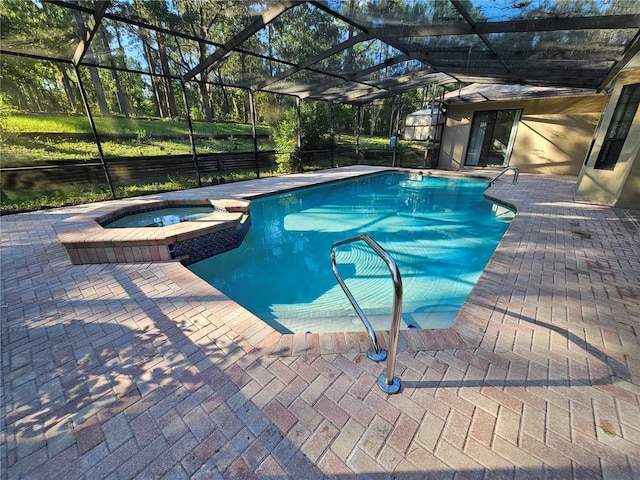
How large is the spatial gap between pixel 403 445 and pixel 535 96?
13.7m

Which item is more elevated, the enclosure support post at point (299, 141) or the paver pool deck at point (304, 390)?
the enclosure support post at point (299, 141)

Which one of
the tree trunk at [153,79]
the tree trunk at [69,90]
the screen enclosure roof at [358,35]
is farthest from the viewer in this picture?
the tree trunk at [69,90]

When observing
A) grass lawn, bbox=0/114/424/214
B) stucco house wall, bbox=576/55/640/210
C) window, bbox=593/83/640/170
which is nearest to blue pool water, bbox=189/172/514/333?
stucco house wall, bbox=576/55/640/210

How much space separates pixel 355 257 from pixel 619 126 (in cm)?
705

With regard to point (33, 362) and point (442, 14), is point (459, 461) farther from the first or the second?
point (442, 14)

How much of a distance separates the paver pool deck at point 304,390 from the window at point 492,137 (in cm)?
1151

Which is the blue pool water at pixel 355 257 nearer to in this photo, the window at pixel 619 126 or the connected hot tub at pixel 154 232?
the connected hot tub at pixel 154 232

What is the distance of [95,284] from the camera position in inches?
124

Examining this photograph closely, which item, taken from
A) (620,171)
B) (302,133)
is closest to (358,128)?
(302,133)

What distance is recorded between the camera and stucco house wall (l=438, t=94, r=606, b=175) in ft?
33.5

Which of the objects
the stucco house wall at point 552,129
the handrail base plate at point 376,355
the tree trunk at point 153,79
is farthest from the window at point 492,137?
the tree trunk at point 153,79

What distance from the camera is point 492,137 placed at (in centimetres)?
1255

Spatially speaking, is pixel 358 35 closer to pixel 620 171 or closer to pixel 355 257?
pixel 355 257

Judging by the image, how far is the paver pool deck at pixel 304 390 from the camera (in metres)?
1.41
